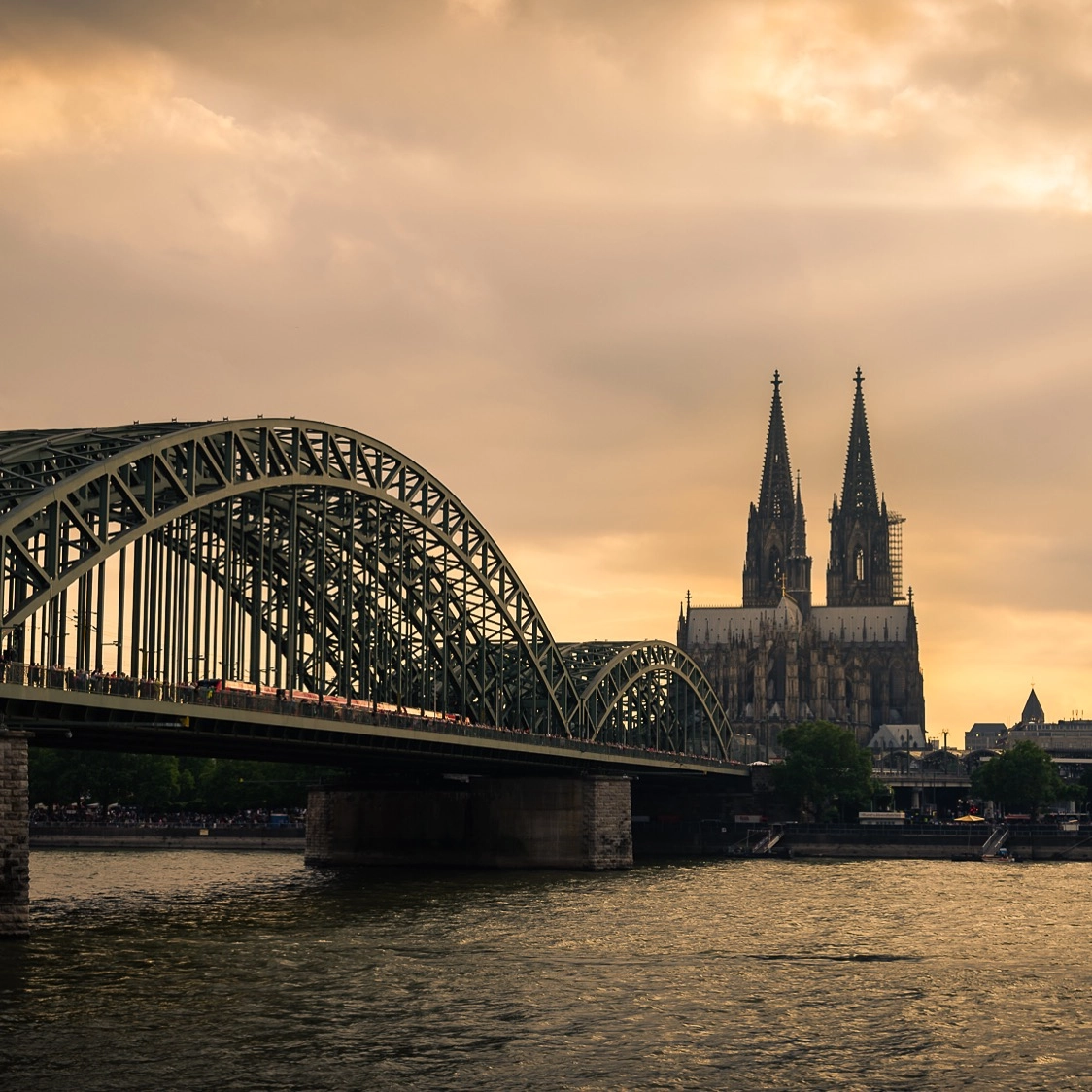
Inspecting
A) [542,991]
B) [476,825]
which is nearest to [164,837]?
[476,825]

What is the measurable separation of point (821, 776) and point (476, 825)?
2775 inches

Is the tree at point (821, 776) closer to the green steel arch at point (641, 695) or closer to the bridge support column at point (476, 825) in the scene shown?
the green steel arch at point (641, 695)

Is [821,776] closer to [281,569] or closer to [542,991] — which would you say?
[281,569]

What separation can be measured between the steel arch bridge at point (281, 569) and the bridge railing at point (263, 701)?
1.19 meters

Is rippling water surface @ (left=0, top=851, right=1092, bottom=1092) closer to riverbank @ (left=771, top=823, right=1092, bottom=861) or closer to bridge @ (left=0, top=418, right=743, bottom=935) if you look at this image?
bridge @ (left=0, top=418, right=743, bottom=935)

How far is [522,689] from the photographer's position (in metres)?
141

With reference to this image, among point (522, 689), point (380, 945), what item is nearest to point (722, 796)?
point (522, 689)

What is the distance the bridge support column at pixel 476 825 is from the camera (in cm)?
12938

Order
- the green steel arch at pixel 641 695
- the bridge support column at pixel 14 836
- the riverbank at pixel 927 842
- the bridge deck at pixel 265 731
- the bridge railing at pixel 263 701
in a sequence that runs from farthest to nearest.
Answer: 1. the green steel arch at pixel 641 695
2. the riverbank at pixel 927 842
3. the bridge deck at pixel 265 731
4. the bridge railing at pixel 263 701
5. the bridge support column at pixel 14 836

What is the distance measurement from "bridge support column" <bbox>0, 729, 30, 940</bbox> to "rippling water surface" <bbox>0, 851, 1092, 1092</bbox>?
1.76 m

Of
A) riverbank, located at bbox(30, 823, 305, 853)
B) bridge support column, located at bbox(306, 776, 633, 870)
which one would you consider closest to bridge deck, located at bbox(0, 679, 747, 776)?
bridge support column, located at bbox(306, 776, 633, 870)

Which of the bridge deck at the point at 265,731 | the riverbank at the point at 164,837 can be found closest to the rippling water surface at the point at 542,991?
the bridge deck at the point at 265,731

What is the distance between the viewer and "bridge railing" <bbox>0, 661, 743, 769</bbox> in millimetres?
70850

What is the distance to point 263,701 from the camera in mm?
Result: 89500
